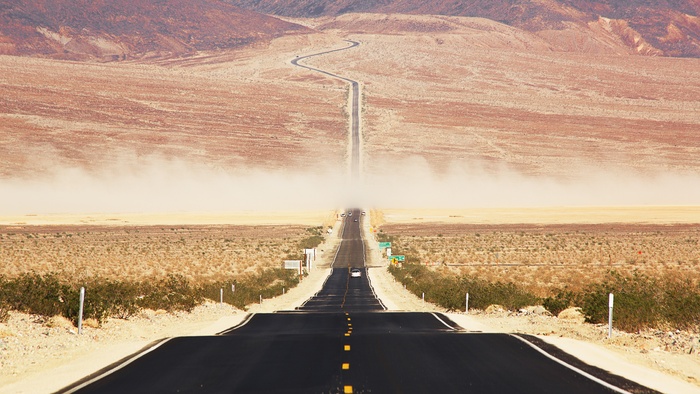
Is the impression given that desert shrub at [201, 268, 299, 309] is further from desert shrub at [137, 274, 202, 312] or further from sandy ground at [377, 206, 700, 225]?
sandy ground at [377, 206, 700, 225]

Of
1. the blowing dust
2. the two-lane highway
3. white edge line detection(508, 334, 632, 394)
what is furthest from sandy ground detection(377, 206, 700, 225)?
white edge line detection(508, 334, 632, 394)

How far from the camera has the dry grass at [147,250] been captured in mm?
51438

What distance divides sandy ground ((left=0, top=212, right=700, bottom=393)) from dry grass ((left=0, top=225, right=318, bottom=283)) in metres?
19.2

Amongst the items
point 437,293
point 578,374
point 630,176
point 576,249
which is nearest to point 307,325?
point 578,374

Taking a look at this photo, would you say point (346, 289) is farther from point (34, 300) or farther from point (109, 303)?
point (34, 300)

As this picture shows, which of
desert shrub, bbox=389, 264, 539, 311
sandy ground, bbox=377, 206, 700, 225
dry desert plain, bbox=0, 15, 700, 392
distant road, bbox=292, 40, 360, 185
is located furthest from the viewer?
distant road, bbox=292, 40, 360, 185

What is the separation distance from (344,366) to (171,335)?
8.58 m

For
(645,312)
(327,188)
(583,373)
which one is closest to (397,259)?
(645,312)

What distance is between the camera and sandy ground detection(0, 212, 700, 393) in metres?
13.4

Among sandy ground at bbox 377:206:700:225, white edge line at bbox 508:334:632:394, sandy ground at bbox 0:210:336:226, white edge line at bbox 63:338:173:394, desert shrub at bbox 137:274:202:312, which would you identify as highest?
sandy ground at bbox 377:206:700:225

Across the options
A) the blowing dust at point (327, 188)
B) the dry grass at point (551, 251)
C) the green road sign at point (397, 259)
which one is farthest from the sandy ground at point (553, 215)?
the green road sign at point (397, 259)

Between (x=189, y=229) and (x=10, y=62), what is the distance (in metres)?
98.1

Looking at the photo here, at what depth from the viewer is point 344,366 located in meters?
13.6

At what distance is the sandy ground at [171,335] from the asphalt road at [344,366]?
0.77 metres
